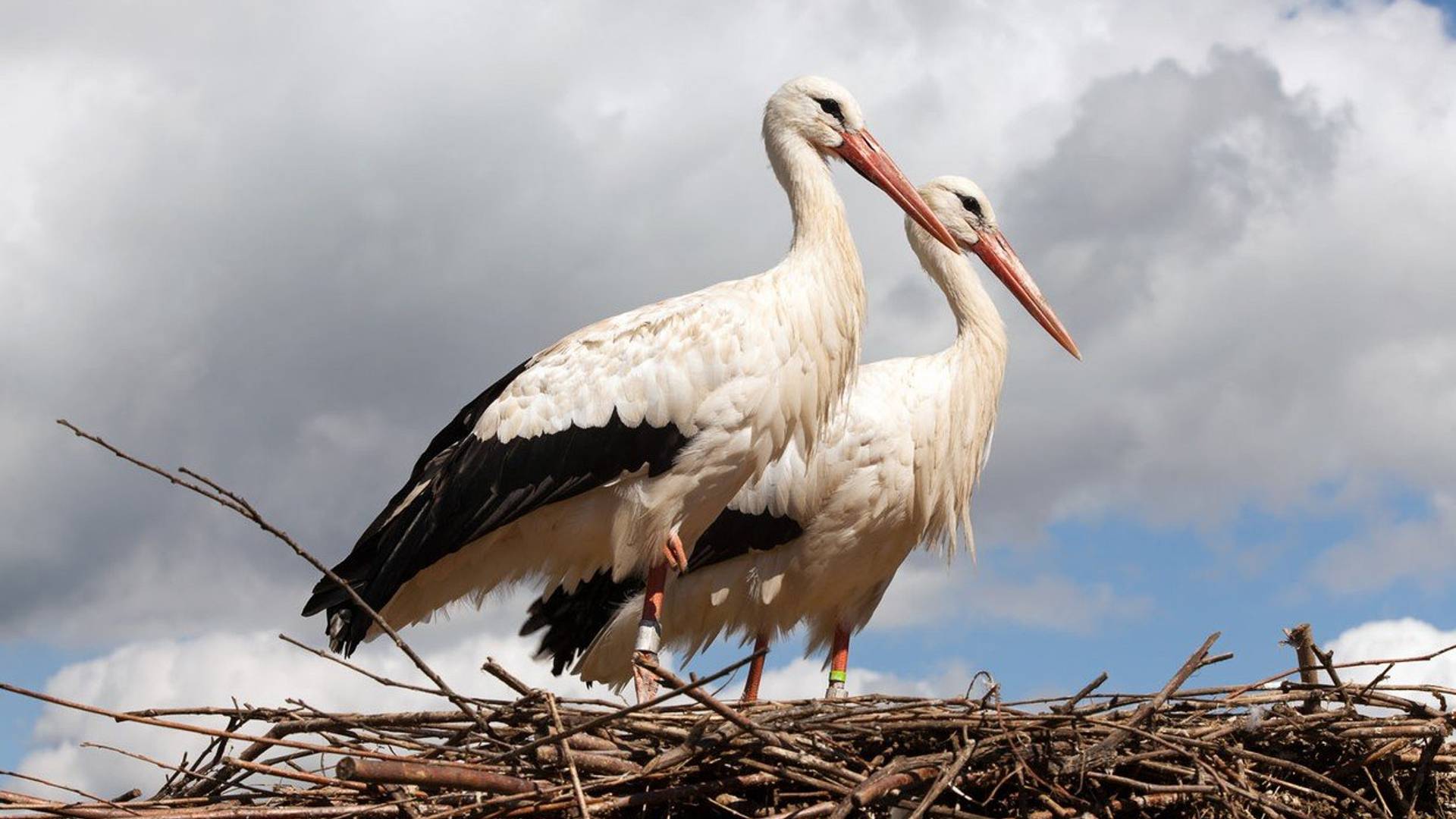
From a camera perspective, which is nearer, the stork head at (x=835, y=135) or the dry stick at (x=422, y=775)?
the dry stick at (x=422, y=775)

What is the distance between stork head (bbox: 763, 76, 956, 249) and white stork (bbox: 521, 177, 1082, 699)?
0.86 meters

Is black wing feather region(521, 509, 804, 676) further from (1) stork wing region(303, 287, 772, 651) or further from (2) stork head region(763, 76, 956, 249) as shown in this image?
(2) stork head region(763, 76, 956, 249)

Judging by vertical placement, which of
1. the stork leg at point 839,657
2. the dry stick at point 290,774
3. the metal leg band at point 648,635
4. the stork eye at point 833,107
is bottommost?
the dry stick at point 290,774

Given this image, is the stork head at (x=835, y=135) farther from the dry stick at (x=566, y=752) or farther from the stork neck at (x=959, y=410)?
the dry stick at (x=566, y=752)

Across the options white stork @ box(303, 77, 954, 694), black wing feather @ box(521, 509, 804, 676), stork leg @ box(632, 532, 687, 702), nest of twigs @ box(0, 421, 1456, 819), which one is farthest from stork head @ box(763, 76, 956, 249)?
nest of twigs @ box(0, 421, 1456, 819)

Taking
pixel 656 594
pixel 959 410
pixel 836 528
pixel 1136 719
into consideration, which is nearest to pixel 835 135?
pixel 959 410

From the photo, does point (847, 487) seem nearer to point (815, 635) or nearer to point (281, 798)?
Answer: point (815, 635)

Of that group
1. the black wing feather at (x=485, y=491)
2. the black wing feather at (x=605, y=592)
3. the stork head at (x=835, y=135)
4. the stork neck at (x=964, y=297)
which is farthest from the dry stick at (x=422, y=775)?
Answer: the stork neck at (x=964, y=297)

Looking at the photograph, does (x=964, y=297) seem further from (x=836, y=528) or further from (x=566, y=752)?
(x=566, y=752)

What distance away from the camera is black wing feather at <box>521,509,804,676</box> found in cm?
794

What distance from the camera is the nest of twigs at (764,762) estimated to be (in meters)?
4.44

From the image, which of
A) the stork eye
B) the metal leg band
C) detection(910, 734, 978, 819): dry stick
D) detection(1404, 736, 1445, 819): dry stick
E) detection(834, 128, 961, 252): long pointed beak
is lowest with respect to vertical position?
detection(910, 734, 978, 819): dry stick

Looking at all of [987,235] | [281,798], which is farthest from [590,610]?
[281,798]

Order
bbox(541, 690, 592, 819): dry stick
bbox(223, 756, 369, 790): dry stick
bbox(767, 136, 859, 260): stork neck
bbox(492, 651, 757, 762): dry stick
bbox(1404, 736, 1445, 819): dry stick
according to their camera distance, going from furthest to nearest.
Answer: bbox(767, 136, 859, 260): stork neck, bbox(1404, 736, 1445, 819): dry stick, bbox(223, 756, 369, 790): dry stick, bbox(541, 690, 592, 819): dry stick, bbox(492, 651, 757, 762): dry stick
